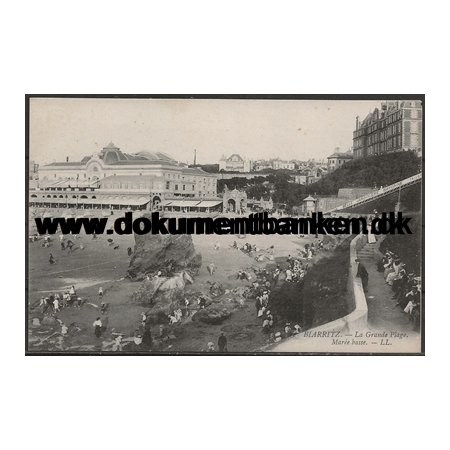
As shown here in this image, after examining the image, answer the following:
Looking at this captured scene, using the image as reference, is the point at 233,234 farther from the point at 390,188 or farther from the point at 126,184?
the point at 390,188

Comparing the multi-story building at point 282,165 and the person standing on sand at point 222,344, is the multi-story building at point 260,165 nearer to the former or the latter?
the multi-story building at point 282,165

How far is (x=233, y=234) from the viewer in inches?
315

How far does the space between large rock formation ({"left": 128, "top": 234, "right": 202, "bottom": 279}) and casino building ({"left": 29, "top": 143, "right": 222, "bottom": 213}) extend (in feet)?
1.41

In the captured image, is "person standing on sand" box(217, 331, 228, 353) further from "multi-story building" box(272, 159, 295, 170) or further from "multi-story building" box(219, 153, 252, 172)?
"multi-story building" box(272, 159, 295, 170)

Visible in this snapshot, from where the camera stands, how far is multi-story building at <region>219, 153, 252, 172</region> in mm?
7965

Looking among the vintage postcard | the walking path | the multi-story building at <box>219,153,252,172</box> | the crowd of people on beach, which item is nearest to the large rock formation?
the vintage postcard

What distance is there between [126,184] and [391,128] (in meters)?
3.48

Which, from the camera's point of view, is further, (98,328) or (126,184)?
(126,184)

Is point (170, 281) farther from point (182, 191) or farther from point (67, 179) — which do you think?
point (67, 179)

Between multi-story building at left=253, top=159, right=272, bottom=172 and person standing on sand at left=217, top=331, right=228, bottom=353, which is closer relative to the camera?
person standing on sand at left=217, top=331, right=228, bottom=353

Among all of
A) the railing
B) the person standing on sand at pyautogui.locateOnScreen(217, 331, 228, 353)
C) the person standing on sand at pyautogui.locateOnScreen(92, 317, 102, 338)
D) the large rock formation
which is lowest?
the person standing on sand at pyautogui.locateOnScreen(217, 331, 228, 353)

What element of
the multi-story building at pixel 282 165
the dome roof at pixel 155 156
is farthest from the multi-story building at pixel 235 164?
the dome roof at pixel 155 156

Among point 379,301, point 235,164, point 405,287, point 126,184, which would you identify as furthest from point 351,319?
point 126,184

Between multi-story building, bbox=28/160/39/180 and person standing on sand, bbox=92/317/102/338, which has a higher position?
multi-story building, bbox=28/160/39/180
